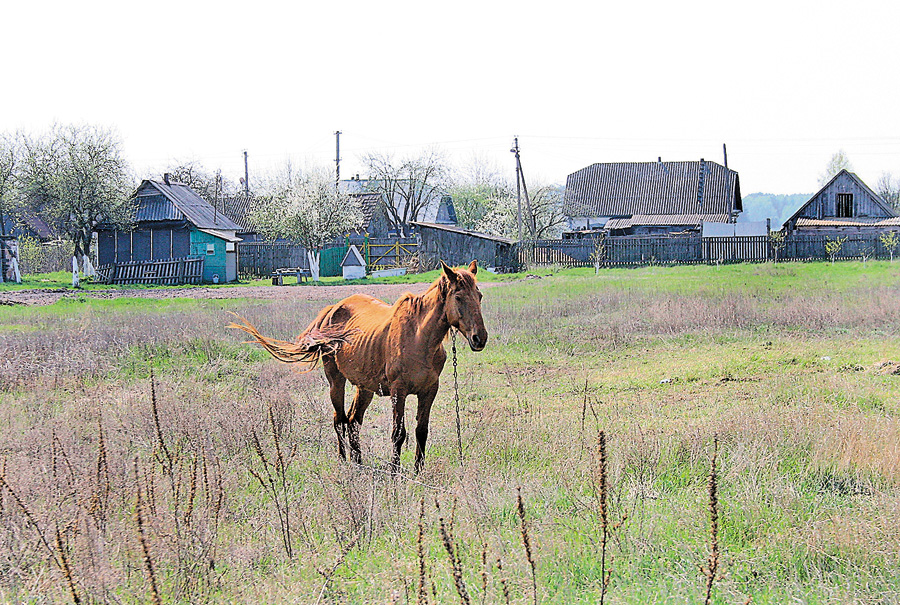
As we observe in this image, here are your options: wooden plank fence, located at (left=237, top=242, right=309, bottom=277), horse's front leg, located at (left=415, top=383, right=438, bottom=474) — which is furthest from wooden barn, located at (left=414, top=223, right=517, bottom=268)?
horse's front leg, located at (left=415, top=383, right=438, bottom=474)

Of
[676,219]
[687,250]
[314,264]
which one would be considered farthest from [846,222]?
[314,264]

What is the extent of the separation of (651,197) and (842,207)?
550 inches

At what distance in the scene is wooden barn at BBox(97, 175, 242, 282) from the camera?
4378cm

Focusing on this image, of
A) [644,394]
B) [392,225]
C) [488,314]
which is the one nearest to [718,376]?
[644,394]

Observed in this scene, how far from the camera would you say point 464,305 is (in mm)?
6207

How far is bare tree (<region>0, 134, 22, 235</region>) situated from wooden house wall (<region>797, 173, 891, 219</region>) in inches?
1986

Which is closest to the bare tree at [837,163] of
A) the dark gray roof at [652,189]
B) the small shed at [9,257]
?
the dark gray roof at [652,189]

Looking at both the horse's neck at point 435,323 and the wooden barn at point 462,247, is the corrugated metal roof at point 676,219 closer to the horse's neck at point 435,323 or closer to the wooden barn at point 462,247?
the wooden barn at point 462,247

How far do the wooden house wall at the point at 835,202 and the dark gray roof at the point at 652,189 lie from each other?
257 inches

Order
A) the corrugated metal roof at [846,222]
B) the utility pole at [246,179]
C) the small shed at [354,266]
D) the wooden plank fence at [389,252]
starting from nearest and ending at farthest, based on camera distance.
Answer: the small shed at [354,266]
the wooden plank fence at [389,252]
the corrugated metal roof at [846,222]
the utility pole at [246,179]

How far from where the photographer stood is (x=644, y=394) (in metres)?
10.6

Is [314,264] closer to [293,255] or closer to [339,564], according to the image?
[293,255]

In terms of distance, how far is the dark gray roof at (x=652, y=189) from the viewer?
201ft

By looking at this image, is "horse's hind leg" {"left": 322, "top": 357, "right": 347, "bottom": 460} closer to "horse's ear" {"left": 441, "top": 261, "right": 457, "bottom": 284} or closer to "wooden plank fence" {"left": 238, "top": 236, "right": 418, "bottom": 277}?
"horse's ear" {"left": 441, "top": 261, "right": 457, "bottom": 284}
